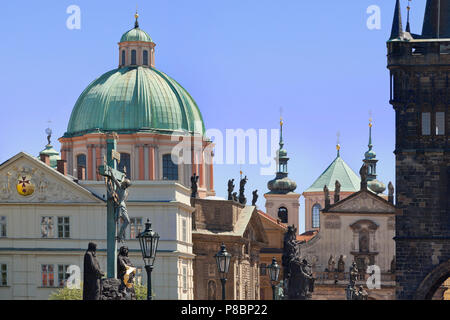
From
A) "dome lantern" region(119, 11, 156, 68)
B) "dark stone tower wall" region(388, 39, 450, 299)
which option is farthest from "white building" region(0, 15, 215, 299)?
"dome lantern" region(119, 11, 156, 68)

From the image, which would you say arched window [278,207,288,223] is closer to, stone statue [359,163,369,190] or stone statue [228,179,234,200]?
stone statue [359,163,369,190]

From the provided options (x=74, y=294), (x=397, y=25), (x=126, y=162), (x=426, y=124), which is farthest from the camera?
(x=126, y=162)

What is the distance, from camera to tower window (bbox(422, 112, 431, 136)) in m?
75.6

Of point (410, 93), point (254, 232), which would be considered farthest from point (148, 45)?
point (410, 93)

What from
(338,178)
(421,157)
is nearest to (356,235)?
(338,178)

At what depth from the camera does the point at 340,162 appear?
172 meters

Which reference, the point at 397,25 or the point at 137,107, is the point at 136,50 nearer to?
the point at 137,107

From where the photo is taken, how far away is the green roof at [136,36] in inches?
4392

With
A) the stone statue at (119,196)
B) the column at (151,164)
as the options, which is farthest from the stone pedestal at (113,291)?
the column at (151,164)

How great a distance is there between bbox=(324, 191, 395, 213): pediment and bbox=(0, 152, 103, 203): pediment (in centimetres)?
4656

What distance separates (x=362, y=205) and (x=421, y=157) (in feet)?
167

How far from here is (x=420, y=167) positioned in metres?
74.8

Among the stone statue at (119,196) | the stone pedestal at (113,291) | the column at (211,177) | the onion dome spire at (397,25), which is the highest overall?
the onion dome spire at (397,25)

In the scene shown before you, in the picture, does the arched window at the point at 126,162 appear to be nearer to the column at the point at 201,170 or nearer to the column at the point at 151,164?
the column at the point at 151,164
